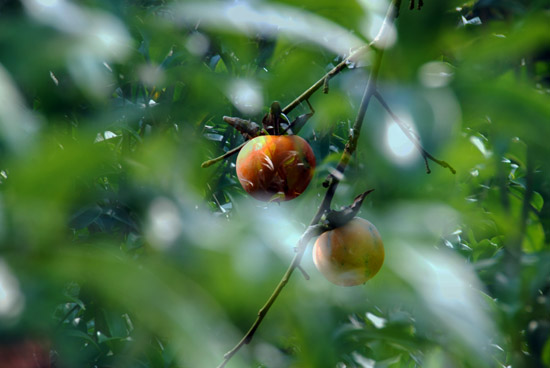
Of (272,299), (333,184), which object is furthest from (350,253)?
(272,299)

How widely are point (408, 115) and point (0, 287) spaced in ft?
0.65

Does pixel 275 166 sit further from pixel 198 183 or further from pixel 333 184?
pixel 198 183

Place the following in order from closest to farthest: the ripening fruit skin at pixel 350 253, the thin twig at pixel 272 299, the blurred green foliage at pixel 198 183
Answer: the blurred green foliage at pixel 198 183 → the thin twig at pixel 272 299 → the ripening fruit skin at pixel 350 253

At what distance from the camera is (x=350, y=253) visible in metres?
0.66

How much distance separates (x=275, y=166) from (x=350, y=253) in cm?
13

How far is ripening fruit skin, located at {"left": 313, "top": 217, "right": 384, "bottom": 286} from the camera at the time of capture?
0.63 m

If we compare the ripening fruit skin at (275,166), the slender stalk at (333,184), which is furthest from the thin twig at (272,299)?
the ripening fruit skin at (275,166)

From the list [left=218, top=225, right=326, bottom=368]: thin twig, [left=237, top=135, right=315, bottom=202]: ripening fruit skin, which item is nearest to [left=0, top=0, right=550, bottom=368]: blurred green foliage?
[left=218, top=225, right=326, bottom=368]: thin twig

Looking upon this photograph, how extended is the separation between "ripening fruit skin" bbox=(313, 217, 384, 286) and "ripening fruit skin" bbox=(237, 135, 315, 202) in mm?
74

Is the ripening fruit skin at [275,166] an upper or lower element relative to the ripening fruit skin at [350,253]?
upper

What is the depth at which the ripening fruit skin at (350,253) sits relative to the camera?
632 millimetres

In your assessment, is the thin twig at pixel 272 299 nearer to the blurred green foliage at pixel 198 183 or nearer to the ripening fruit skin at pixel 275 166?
the blurred green foliage at pixel 198 183

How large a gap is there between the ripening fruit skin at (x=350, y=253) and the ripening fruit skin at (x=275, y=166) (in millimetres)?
74

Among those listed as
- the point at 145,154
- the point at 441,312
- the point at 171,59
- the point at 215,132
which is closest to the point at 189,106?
the point at 145,154
